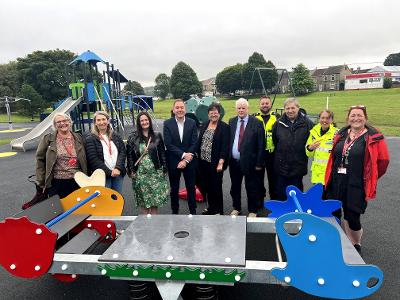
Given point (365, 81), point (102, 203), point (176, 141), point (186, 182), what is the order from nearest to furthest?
point (102, 203) → point (176, 141) → point (186, 182) → point (365, 81)

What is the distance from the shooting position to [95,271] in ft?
7.15

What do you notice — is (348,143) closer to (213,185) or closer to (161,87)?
(213,185)

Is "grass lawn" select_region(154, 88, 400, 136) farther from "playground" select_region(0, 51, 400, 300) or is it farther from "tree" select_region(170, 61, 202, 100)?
"tree" select_region(170, 61, 202, 100)

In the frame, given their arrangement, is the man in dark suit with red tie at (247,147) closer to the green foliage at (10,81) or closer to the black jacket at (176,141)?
the black jacket at (176,141)

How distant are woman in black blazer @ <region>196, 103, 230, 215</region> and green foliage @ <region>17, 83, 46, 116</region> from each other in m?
29.1

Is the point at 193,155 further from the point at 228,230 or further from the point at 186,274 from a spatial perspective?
the point at 186,274

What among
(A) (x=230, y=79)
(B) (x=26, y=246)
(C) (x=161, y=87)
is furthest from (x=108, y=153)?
(C) (x=161, y=87)

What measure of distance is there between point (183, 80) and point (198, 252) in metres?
Answer: 63.1

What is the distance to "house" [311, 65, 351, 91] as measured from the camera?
3302 inches

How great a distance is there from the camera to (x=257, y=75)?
6391 cm

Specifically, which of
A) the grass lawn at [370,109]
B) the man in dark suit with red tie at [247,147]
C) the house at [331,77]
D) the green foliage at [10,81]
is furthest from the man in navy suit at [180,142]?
the house at [331,77]

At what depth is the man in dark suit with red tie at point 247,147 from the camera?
3.88 meters

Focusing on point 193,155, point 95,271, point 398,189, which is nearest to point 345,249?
point 95,271

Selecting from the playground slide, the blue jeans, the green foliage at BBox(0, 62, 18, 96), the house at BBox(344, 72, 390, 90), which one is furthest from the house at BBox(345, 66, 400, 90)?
the blue jeans
